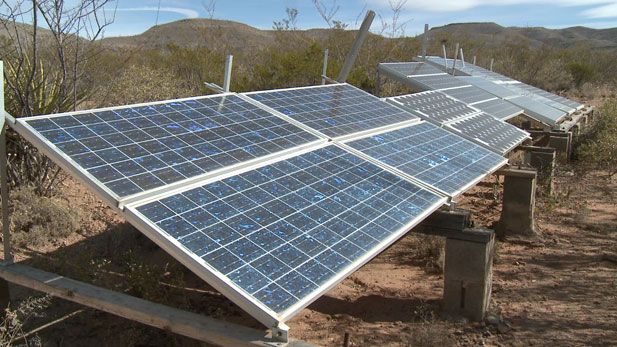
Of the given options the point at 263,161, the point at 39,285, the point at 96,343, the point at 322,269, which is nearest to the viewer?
the point at 322,269

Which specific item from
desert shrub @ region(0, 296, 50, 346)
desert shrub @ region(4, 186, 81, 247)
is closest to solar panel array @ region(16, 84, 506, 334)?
desert shrub @ region(0, 296, 50, 346)

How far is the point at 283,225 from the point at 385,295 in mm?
2909

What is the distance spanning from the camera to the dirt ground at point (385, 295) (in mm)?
5156

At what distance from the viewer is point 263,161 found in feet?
15.2

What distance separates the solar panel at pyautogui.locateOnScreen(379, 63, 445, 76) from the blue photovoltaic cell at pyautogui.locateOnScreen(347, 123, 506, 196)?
5553 mm

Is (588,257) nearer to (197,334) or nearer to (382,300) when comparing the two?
(382,300)

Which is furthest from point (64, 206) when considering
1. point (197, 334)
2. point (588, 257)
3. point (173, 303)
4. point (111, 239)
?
point (588, 257)

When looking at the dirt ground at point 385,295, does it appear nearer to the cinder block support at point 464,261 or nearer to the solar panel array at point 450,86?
the cinder block support at point 464,261

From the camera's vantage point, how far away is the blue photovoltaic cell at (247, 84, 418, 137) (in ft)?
20.3

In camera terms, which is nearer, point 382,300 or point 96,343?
point 96,343

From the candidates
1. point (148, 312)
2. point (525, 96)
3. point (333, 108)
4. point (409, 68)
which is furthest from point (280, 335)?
point (525, 96)

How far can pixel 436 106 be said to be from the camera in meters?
9.20

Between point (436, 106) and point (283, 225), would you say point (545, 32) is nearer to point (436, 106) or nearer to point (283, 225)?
point (436, 106)

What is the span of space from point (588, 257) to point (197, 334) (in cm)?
621
